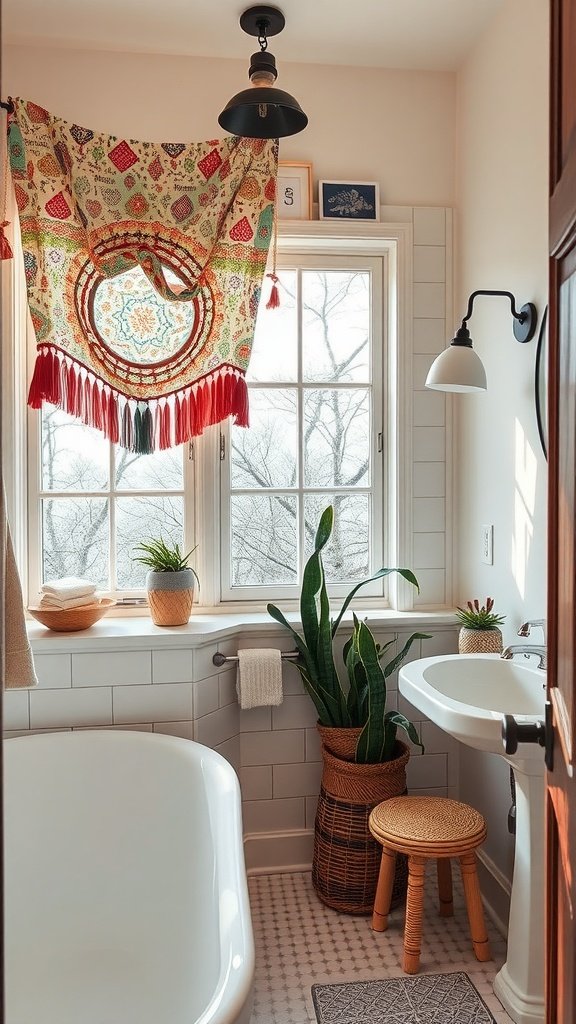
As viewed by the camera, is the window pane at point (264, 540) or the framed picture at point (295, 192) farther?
the window pane at point (264, 540)

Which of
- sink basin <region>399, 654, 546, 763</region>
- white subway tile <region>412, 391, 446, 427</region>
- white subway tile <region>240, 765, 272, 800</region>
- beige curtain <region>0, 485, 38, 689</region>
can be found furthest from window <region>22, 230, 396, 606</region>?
beige curtain <region>0, 485, 38, 689</region>

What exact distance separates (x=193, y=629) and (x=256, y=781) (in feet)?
1.96

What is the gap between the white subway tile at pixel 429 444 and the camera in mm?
2889

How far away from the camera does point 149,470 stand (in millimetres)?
2850

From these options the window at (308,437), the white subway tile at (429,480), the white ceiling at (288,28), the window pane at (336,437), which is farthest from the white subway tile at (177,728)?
the white ceiling at (288,28)

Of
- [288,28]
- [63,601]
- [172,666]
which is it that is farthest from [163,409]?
[288,28]

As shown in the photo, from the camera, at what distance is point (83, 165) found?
260cm

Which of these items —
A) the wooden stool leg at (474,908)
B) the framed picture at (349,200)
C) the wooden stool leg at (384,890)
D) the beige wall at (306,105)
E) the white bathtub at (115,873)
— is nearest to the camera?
the white bathtub at (115,873)

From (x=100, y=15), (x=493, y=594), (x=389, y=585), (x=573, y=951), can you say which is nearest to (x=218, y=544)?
(x=389, y=585)

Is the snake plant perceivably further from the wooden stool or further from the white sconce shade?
the white sconce shade

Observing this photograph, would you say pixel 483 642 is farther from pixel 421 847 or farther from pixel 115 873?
pixel 115 873

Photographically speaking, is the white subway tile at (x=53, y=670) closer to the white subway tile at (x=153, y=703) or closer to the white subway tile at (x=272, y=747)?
the white subway tile at (x=153, y=703)

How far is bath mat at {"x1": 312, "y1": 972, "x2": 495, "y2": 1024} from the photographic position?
2.03 meters

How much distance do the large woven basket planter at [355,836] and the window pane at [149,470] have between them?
→ 3.55 ft
